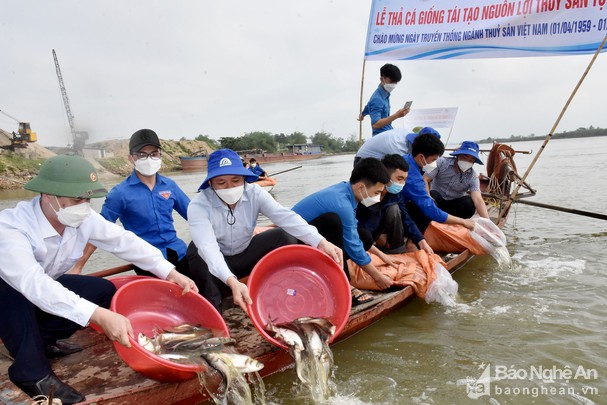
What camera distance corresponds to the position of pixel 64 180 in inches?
82.5

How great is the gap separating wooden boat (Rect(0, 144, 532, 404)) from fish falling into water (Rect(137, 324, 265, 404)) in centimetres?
16

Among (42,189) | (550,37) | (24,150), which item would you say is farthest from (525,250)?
(24,150)

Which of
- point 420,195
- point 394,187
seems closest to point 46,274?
point 394,187

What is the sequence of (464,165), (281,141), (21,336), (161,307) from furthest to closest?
(281,141) < (464,165) < (161,307) < (21,336)

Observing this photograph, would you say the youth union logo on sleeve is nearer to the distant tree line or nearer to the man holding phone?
the man holding phone

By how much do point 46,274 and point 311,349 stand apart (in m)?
1.47

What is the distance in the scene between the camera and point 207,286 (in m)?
3.04

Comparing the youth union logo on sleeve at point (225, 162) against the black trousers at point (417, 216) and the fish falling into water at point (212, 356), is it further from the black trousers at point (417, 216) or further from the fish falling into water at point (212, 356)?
the black trousers at point (417, 216)

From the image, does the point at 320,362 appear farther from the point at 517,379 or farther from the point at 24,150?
the point at 24,150

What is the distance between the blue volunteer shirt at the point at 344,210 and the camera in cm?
335

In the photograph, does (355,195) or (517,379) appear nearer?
(517,379)

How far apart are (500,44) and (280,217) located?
13.0 ft

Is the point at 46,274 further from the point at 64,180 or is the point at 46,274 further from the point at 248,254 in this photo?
the point at 248,254

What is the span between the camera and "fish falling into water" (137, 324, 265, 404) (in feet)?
6.87
